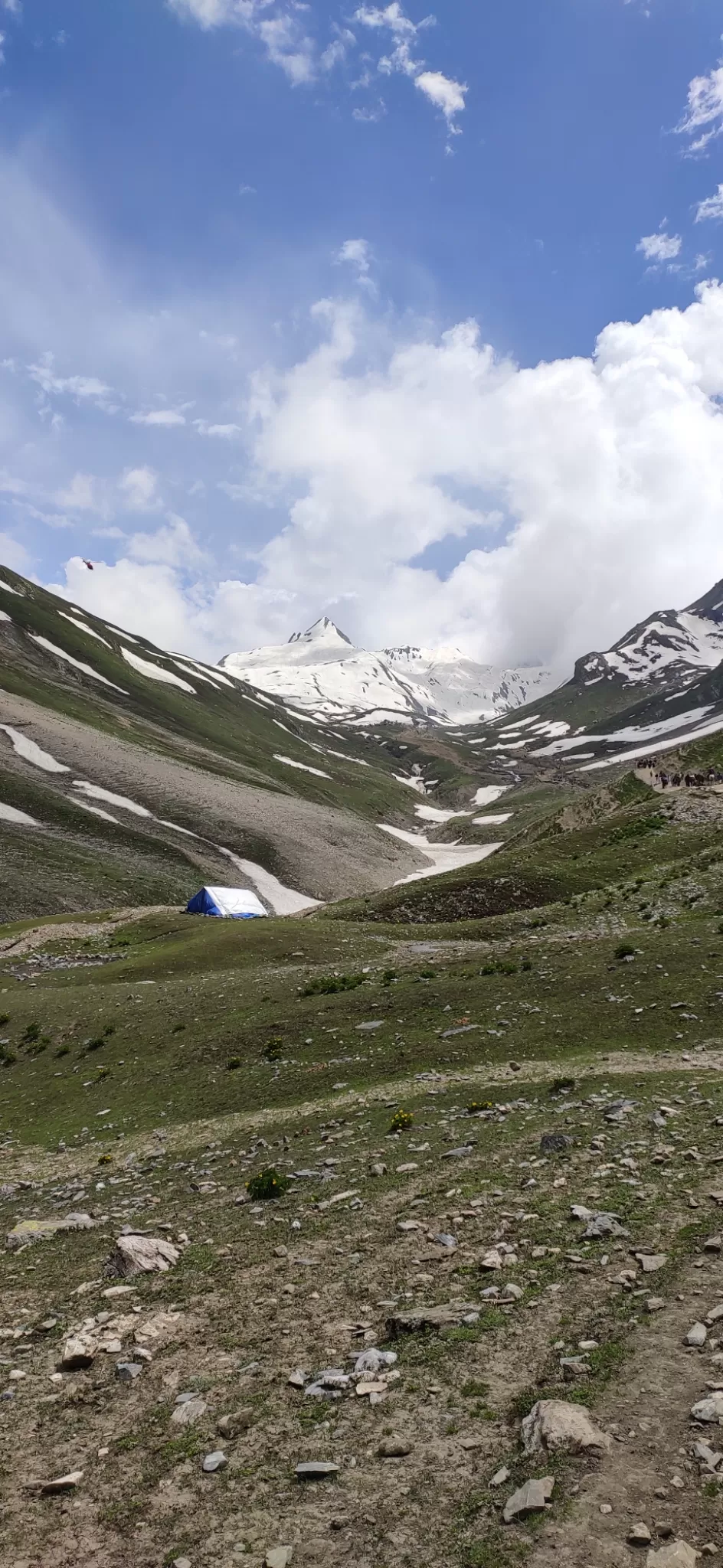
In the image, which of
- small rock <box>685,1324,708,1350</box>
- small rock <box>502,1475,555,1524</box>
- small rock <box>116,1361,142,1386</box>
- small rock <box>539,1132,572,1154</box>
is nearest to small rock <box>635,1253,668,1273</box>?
small rock <box>685,1324,708,1350</box>

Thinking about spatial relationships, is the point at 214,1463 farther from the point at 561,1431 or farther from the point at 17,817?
the point at 17,817

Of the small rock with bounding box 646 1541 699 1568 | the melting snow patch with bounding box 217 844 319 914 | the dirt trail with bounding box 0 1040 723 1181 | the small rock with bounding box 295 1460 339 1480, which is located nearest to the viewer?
the small rock with bounding box 646 1541 699 1568

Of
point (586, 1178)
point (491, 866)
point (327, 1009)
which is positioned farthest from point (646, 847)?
point (586, 1178)

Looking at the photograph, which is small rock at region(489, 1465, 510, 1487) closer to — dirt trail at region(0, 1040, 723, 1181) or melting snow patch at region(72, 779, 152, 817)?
dirt trail at region(0, 1040, 723, 1181)

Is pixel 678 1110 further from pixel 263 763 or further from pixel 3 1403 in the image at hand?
pixel 263 763

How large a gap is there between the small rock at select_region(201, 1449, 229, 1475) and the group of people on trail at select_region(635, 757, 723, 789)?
56709 millimetres

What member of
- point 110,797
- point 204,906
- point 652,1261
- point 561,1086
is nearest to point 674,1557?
point 652,1261

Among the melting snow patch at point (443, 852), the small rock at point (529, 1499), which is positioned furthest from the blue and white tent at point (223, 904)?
the small rock at point (529, 1499)

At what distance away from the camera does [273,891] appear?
99.4m

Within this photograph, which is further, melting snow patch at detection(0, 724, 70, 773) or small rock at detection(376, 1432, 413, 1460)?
melting snow patch at detection(0, 724, 70, 773)

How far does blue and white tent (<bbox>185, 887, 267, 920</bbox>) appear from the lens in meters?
69.9

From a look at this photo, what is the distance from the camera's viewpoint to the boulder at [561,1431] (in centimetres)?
655

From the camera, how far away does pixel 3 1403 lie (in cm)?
931

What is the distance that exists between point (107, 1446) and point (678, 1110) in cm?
1170
